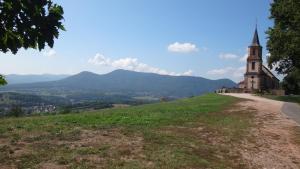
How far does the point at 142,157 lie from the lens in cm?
1593

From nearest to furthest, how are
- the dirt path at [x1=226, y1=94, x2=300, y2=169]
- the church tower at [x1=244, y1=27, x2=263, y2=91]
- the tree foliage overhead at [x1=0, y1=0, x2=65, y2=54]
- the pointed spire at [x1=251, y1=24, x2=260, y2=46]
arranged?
the tree foliage overhead at [x1=0, y1=0, x2=65, y2=54] < the dirt path at [x1=226, y1=94, x2=300, y2=169] < the church tower at [x1=244, y1=27, x2=263, y2=91] < the pointed spire at [x1=251, y1=24, x2=260, y2=46]

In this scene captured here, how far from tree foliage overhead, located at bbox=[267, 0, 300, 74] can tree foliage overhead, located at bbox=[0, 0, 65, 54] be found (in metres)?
47.8

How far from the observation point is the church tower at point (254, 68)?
109250 millimetres

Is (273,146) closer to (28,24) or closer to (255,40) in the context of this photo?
(28,24)

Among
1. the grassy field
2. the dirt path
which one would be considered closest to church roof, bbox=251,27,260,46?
the dirt path

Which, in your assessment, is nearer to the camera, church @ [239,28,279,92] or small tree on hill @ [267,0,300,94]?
small tree on hill @ [267,0,300,94]

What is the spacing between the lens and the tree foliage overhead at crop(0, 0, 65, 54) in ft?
16.1

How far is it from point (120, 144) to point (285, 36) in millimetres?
39448

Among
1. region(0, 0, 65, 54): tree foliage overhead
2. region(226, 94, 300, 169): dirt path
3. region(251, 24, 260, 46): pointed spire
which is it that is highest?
region(251, 24, 260, 46): pointed spire

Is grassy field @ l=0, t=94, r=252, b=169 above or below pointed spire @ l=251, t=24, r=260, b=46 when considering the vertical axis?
below

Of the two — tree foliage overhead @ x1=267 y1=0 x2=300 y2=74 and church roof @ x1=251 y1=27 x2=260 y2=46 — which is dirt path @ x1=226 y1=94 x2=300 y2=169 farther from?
church roof @ x1=251 y1=27 x2=260 y2=46

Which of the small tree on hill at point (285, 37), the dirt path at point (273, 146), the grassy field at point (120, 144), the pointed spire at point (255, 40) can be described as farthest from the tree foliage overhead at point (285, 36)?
the pointed spire at point (255, 40)

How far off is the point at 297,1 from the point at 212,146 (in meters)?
36.0

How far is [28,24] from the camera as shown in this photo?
16.5 ft
